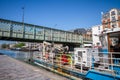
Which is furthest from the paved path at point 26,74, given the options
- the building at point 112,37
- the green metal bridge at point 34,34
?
the green metal bridge at point 34,34

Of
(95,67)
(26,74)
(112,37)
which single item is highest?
(112,37)

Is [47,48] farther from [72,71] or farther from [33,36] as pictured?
[33,36]

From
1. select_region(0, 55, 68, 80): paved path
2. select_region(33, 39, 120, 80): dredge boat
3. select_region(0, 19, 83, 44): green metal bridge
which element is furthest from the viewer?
select_region(0, 19, 83, 44): green metal bridge

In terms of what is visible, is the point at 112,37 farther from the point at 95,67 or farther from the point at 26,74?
the point at 26,74

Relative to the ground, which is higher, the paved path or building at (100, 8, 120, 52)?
building at (100, 8, 120, 52)

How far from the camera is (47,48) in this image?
1911 centimetres

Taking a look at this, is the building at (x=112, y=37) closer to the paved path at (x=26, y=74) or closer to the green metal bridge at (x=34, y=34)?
the paved path at (x=26, y=74)

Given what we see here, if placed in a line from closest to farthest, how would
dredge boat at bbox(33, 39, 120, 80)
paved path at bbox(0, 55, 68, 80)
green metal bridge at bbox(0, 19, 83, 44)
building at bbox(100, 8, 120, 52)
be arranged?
1. dredge boat at bbox(33, 39, 120, 80)
2. building at bbox(100, 8, 120, 52)
3. paved path at bbox(0, 55, 68, 80)
4. green metal bridge at bbox(0, 19, 83, 44)

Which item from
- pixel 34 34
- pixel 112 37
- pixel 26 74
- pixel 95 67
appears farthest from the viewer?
pixel 34 34

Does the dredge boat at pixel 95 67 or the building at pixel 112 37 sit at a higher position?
the building at pixel 112 37

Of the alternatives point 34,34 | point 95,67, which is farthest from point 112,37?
point 34,34

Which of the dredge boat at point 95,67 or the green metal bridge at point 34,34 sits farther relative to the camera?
the green metal bridge at point 34,34

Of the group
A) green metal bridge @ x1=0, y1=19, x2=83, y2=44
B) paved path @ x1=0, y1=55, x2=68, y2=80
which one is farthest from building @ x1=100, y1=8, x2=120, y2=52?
green metal bridge @ x1=0, y1=19, x2=83, y2=44

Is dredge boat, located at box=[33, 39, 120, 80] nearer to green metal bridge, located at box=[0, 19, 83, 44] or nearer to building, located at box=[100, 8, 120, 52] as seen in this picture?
building, located at box=[100, 8, 120, 52]
